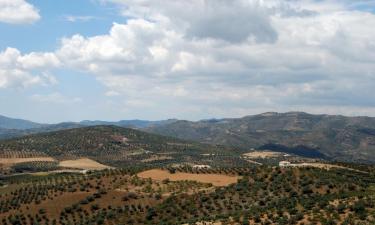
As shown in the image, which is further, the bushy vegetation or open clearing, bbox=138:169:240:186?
open clearing, bbox=138:169:240:186

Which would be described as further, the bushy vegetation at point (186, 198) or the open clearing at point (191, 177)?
the open clearing at point (191, 177)

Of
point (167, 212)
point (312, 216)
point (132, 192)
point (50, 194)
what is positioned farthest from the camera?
point (50, 194)

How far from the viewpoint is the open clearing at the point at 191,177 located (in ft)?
391

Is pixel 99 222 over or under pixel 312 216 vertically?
under

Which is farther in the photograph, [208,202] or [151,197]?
[151,197]

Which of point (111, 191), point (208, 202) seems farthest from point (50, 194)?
point (208, 202)

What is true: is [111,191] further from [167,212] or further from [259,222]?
[259,222]

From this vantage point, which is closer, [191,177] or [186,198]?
[186,198]

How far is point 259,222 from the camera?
6612 centimetres

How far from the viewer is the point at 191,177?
126 m

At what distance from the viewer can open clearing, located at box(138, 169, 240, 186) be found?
119m

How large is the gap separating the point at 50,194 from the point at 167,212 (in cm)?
3844

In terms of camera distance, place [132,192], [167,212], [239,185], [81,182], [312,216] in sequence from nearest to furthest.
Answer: [312,216] < [167,212] < [239,185] < [132,192] < [81,182]

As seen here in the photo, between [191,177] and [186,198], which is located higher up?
[191,177]
